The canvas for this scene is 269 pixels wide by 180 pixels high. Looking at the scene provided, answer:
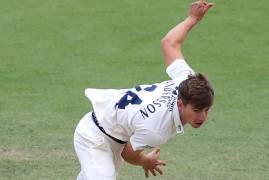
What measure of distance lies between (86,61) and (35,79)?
102 cm

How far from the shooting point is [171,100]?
5406mm

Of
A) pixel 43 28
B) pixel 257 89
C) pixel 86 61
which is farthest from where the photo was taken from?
pixel 43 28

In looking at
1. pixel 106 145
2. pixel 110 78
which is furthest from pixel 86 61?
pixel 106 145

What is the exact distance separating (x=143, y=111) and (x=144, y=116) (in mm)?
43

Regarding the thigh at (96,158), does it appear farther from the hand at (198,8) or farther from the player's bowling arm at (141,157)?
the hand at (198,8)

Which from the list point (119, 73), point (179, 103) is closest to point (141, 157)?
point (179, 103)

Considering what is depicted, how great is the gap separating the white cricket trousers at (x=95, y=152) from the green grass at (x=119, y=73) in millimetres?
1544

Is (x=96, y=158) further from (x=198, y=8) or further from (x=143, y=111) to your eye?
(x=198, y=8)

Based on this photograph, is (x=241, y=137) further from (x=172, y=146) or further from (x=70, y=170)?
(x=70, y=170)

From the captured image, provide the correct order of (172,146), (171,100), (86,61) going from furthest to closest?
(86,61), (172,146), (171,100)

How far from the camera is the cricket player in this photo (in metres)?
5.27

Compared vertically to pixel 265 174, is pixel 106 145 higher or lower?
higher

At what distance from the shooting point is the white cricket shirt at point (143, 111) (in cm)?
538

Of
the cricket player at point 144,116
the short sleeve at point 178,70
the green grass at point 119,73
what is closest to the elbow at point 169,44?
the cricket player at point 144,116
